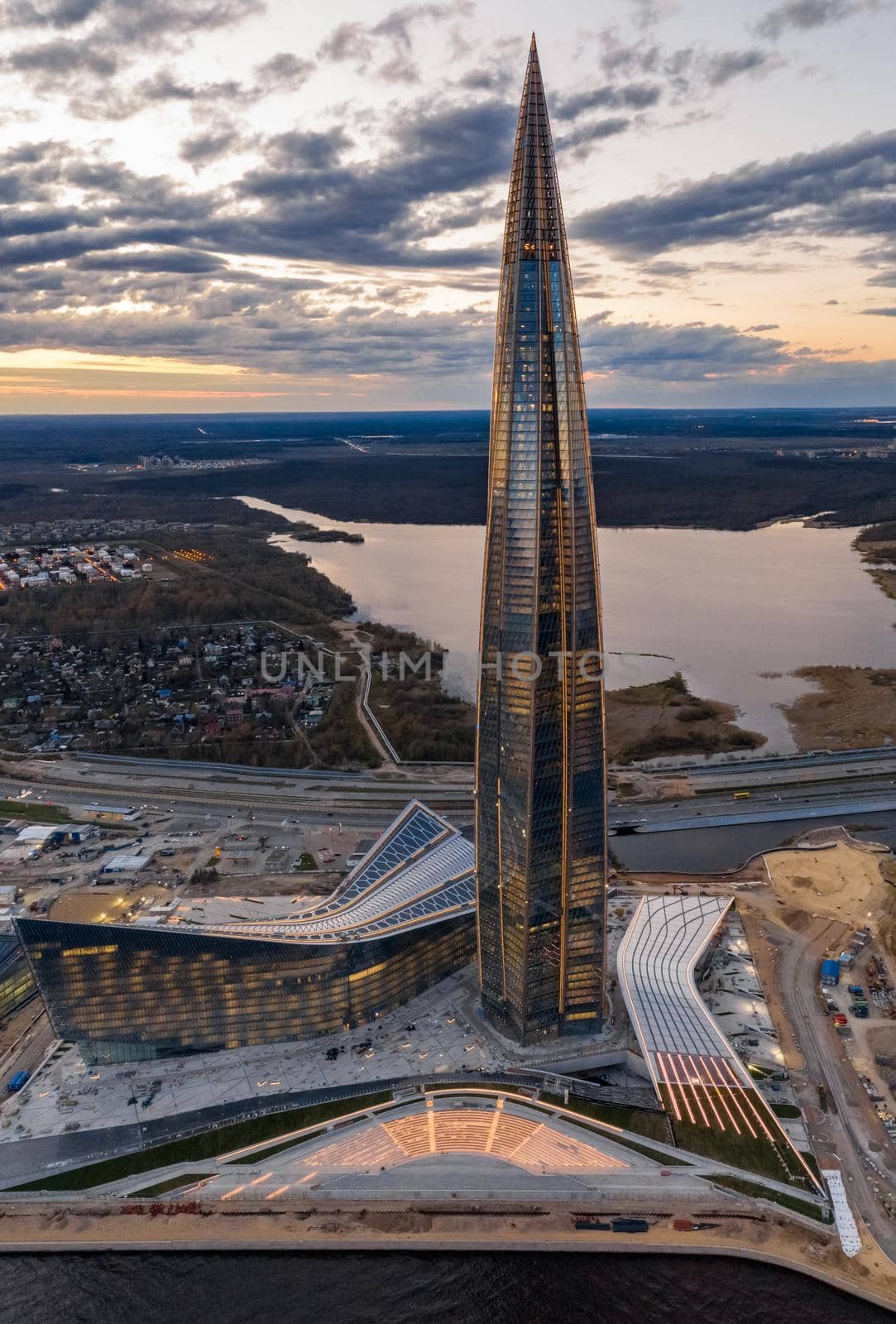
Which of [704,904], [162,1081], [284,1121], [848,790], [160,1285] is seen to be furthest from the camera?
[848,790]

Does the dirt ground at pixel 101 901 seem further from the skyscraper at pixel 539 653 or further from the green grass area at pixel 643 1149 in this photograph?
the green grass area at pixel 643 1149

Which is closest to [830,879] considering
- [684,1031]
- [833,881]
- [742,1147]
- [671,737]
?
[833,881]

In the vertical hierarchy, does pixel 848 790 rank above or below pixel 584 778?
below

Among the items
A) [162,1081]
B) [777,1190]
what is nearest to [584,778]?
[777,1190]

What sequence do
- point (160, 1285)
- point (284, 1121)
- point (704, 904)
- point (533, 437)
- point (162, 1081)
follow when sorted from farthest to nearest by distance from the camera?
1. point (704, 904)
2. point (162, 1081)
3. point (284, 1121)
4. point (533, 437)
5. point (160, 1285)

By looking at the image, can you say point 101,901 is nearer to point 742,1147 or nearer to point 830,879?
point 742,1147

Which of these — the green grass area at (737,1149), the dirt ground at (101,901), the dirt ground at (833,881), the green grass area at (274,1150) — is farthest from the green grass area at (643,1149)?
the dirt ground at (101,901)

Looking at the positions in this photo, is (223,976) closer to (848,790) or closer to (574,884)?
(574,884)

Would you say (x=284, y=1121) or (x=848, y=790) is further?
(x=848, y=790)
